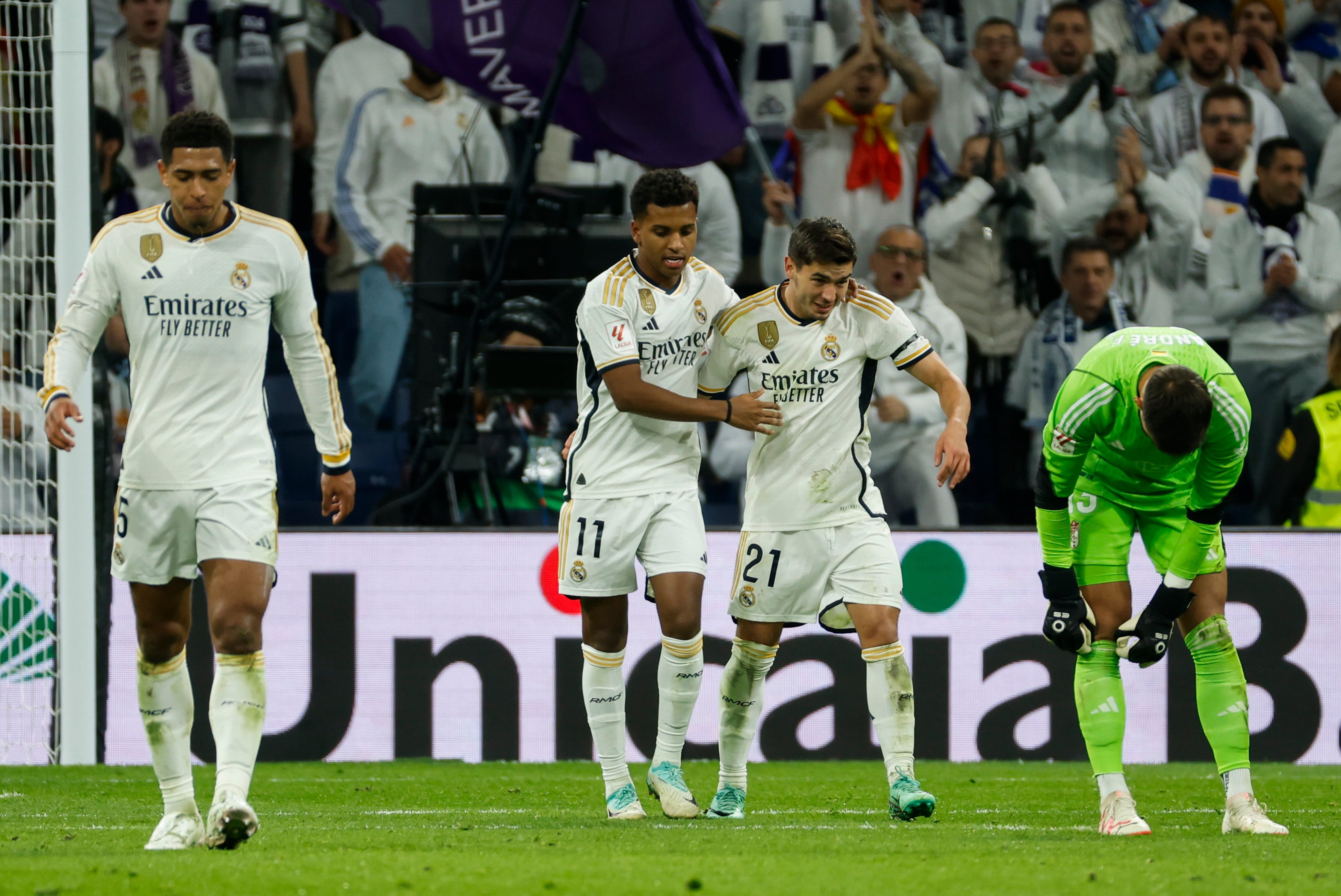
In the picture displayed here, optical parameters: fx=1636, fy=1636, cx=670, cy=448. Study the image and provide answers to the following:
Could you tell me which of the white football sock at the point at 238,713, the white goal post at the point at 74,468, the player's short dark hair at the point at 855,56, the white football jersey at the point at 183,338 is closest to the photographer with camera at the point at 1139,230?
the player's short dark hair at the point at 855,56

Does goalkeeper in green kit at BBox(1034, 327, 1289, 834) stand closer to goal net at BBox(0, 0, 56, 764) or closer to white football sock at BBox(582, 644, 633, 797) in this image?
white football sock at BBox(582, 644, 633, 797)

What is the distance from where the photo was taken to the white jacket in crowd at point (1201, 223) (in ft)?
34.2

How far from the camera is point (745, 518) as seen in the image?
20.0 feet

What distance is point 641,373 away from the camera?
5.77m

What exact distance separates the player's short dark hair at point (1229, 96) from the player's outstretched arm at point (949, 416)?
5.74m

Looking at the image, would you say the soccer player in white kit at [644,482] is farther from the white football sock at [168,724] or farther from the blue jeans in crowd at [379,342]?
the blue jeans in crowd at [379,342]

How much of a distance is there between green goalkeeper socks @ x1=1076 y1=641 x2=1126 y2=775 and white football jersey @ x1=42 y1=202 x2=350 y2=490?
2.70 meters

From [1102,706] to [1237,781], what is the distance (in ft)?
1.67

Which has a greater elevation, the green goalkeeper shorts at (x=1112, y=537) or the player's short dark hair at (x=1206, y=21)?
the player's short dark hair at (x=1206, y=21)

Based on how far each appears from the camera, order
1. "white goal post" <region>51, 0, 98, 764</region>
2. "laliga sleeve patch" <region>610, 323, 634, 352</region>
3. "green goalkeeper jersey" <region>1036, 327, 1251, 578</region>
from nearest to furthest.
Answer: "green goalkeeper jersey" <region>1036, 327, 1251, 578</region>
"laliga sleeve patch" <region>610, 323, 634, 352</region>
"white goal post" <region>51, 0, 98, 764</region>

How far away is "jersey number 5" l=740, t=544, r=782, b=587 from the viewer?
5949 millimetres

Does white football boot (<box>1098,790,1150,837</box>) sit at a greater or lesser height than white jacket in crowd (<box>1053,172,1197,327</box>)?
lesser

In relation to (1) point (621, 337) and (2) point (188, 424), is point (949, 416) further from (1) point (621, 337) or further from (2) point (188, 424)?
(2) point (188, 424)

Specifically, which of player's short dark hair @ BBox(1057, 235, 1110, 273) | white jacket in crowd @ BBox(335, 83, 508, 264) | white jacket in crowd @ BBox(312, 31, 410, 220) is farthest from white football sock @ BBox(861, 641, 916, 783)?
white jacket in crowd @ BBox(312, 31, 410, 220)
